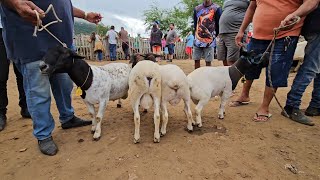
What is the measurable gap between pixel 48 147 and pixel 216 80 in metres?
2.31

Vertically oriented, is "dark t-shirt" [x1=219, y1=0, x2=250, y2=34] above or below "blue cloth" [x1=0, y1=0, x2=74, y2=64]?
above

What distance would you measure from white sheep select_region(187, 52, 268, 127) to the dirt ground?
0.36 meters

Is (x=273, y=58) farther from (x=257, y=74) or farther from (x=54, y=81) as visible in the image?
(x=54, y=81)

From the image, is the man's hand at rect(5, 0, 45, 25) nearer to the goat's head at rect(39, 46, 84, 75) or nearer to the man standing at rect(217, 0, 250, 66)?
the goat's head at rect(39, 46, 84, 75)

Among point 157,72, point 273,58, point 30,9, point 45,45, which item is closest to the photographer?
point 30,9

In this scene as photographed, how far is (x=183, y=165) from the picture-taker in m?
2.69

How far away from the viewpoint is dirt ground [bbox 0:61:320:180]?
8.56ft

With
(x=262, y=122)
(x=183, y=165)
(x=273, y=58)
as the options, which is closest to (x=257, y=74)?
(x=273, y=58)

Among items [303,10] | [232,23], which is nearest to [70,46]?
[303,10]

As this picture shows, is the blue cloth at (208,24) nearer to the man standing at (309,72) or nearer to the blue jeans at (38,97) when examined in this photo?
the man standing at (309,72)

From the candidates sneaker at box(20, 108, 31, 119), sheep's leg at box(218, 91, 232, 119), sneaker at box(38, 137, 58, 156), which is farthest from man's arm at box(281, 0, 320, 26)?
sneaker at box(20, 108, 31, 119)

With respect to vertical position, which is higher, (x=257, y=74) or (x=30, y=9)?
(x=30, y=9)

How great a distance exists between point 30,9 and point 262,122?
3.17 metres

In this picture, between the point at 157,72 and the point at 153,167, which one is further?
the point at 157,72
